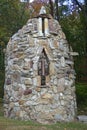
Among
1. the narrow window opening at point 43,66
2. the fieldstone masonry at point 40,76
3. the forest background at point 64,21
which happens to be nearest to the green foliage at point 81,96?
the forest background at point 64,21

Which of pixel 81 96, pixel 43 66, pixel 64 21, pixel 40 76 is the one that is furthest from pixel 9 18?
pixel 40 76

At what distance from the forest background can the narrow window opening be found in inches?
287

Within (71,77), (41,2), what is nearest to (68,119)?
(71,77)

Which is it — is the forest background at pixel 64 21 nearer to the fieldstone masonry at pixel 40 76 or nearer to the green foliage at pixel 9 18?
the green foliage at pixel 9 18

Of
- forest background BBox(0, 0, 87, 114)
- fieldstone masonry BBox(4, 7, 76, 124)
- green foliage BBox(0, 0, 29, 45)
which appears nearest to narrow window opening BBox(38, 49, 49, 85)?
fieldstone masonry BBox(4, 7, 76, 124)

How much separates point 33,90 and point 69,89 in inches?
55.4

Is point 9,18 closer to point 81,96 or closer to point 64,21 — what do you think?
point 64,21

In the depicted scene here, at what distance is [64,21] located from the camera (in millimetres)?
25281

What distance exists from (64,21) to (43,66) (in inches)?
506

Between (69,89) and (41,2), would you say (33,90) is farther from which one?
(41,2)

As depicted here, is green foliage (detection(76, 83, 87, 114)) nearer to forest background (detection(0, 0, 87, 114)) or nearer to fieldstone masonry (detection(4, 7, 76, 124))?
forest background (detection(0, 0, 87, 114))

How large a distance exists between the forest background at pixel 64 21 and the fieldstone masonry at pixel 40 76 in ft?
22.9

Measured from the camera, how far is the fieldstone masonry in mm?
12695

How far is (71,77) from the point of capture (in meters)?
13.5
